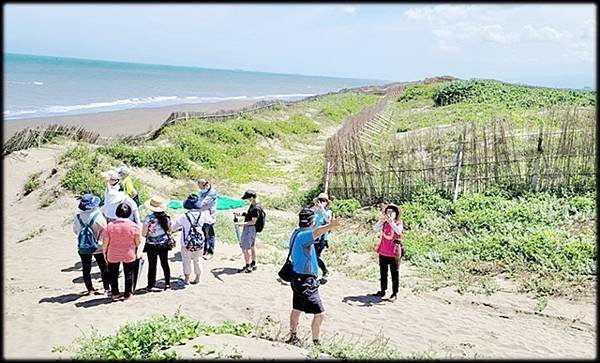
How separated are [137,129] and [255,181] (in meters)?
13.7

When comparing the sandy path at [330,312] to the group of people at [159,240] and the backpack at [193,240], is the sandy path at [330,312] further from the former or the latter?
the backpack at [193,240]

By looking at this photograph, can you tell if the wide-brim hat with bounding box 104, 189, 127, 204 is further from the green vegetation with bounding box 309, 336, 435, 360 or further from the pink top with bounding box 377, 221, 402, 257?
the pink top with bounding box 377, 221, 402, 257

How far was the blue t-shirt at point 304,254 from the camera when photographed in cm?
523

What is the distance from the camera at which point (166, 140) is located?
1834 cm

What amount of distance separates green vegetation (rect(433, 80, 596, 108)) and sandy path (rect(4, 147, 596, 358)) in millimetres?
18852

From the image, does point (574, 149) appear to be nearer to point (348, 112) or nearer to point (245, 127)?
point (245, 127)

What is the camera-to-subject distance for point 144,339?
513 cm

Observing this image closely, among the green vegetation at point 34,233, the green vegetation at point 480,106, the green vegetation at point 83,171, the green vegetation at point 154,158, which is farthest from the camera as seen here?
the green vegetation at point 480,106

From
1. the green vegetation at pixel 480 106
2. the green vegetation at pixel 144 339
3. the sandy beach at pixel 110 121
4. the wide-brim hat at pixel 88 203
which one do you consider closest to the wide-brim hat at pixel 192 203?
the wide-brim hat at pixel 88 203

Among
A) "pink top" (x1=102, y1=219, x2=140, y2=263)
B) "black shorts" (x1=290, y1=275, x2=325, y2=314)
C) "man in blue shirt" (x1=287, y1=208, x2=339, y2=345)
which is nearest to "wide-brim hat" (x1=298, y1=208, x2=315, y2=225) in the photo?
"man in blue shirt" (x1=287, y1=208, x2=339, y2=345)

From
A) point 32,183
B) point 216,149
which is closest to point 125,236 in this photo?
point 32,183

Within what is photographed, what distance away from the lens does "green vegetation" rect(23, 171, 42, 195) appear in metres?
13.2

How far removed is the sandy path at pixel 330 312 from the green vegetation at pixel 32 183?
4956mm

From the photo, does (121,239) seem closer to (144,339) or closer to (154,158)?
(144,339)
